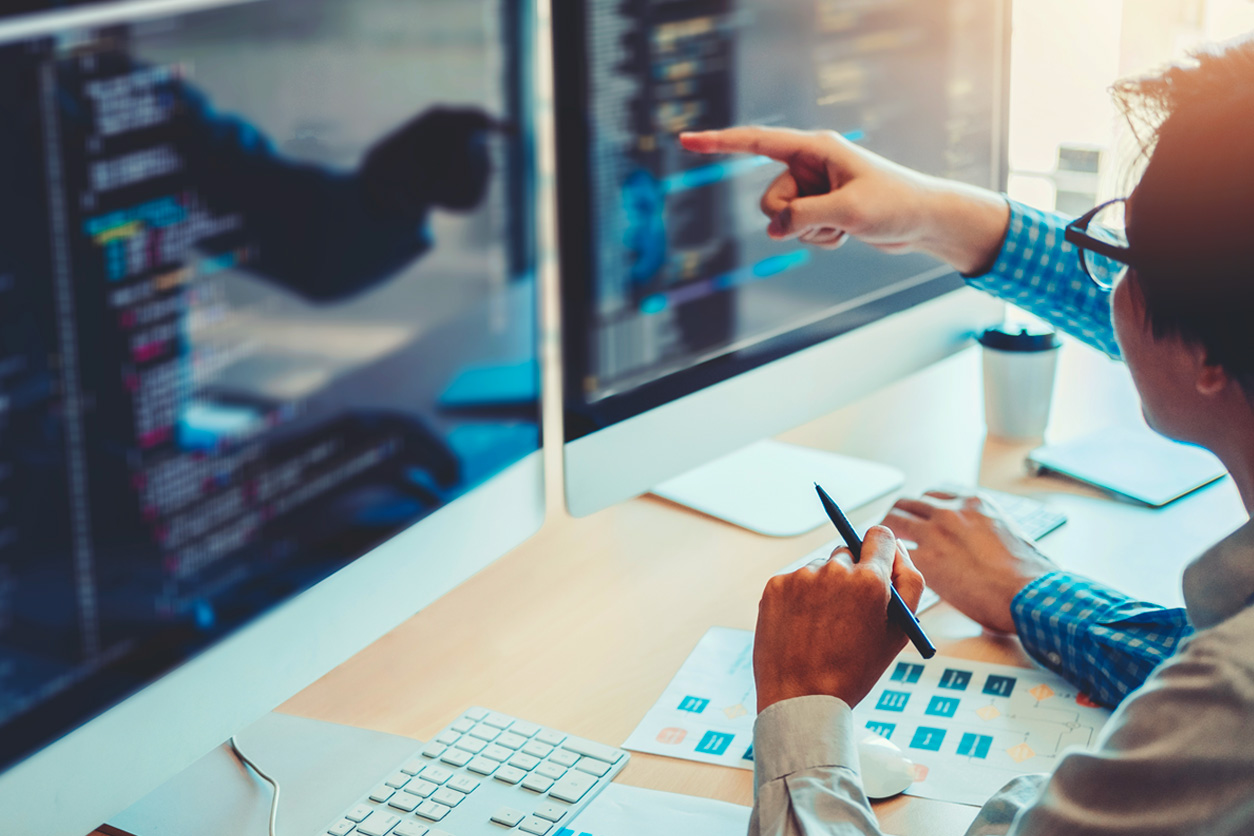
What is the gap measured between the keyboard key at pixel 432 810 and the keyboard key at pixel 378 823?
16 mm

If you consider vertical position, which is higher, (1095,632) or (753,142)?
(753,142)

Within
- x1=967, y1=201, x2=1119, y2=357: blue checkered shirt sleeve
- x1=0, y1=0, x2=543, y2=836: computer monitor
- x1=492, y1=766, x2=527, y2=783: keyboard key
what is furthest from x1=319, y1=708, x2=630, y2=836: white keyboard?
x1=967, y1=201, x2=1119, y2=357: blue checkered shirt sleeve

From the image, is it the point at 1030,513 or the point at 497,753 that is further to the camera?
the point at 1030,513

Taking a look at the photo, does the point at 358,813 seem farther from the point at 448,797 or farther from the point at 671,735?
the point at 671,735

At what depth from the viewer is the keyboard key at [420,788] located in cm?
76

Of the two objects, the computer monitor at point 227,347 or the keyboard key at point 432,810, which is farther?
Answer: the keyboard key at point 432,810

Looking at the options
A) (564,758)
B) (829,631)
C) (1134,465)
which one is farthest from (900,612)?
(1134,465)

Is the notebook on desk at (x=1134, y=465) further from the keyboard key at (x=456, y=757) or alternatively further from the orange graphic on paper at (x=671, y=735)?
the keyboard key at (x=456, y=757)

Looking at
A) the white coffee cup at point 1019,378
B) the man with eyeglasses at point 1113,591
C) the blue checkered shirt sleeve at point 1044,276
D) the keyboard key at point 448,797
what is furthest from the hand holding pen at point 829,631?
the white coffee cup at point 1019,378

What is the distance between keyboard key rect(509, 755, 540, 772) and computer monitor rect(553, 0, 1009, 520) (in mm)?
220

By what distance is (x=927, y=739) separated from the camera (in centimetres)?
83

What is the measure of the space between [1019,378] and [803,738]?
0.84m

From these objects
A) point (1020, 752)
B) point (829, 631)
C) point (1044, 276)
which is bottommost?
point (1020, 752)

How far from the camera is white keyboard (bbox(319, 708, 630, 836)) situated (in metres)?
0.73
